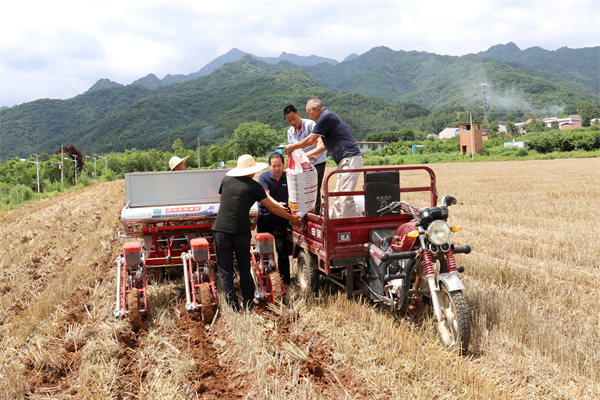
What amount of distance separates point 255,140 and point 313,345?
102m

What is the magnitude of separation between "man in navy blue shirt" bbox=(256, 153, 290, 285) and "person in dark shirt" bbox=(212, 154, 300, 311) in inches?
43.3

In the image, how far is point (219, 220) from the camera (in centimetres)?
589

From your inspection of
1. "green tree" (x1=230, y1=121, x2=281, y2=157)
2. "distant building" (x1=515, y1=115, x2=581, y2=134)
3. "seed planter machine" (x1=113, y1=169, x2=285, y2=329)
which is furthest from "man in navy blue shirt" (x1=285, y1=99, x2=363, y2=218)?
"distant building" (x1=515, y1=115, x2=581, y2=134)

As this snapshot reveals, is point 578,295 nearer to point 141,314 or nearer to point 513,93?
point 141,314

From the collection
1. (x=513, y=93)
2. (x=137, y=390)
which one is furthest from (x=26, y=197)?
(x=513, y=93)

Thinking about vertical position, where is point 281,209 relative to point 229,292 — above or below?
above

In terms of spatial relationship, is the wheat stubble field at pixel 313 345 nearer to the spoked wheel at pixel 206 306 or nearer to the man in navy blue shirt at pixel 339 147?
the spoked wheel at pixel 206 306

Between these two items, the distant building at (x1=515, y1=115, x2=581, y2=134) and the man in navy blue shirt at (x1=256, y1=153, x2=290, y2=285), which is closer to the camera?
the man in navy blue shirt at (x1=256, y1=153, x2=290, y2=285)

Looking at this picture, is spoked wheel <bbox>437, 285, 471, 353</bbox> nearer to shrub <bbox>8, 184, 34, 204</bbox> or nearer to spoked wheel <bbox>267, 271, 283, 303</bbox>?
spoked wheel <bbox>267, 271, 283, 303</bbox>

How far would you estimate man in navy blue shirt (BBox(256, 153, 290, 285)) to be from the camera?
7059 millimetres

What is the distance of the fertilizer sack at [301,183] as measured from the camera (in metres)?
6.15

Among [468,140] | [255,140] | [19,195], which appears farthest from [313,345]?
[255,140]

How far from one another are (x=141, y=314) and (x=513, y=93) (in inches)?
8075

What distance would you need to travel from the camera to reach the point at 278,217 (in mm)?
7137
